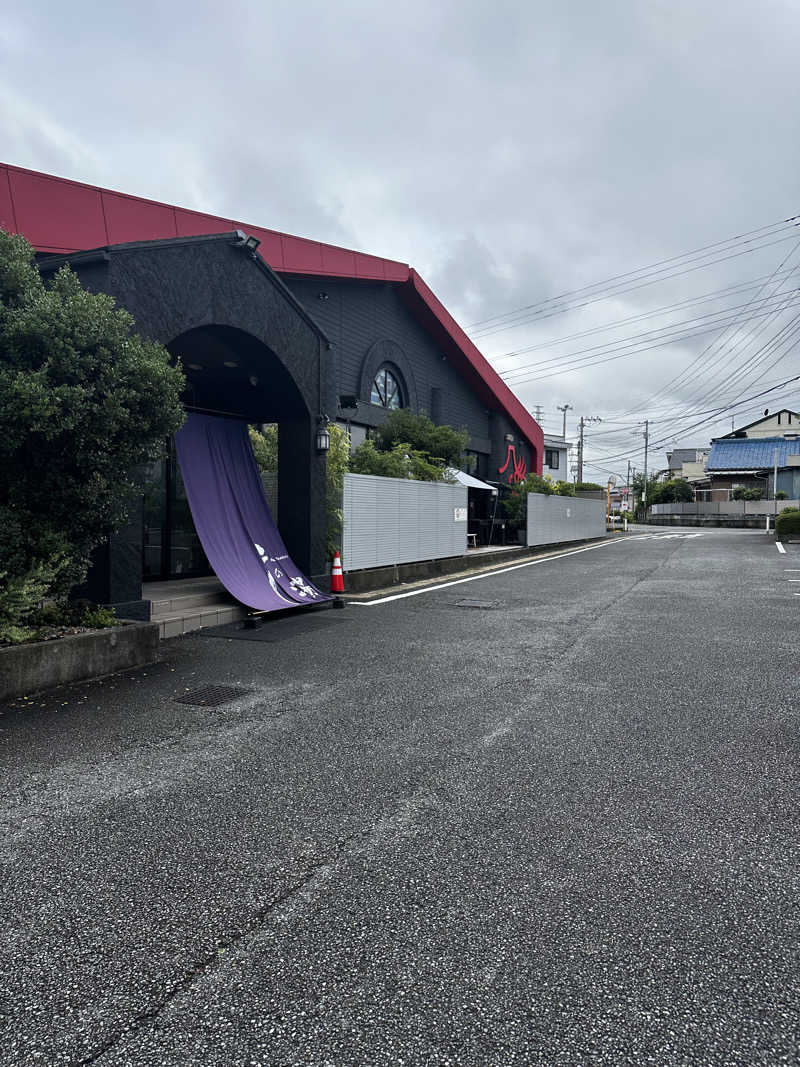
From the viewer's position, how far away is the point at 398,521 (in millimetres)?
13008

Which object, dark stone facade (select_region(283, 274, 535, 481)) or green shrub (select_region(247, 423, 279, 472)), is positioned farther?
dark stone facade (select_region(283, 274, 535, 481))

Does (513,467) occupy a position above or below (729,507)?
above

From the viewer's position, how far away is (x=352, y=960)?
6.86ft

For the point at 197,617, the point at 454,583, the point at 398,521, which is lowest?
the point at 454,583

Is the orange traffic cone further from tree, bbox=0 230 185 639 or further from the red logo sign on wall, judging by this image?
the red logo sign on wall

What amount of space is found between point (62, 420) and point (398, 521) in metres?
8.29

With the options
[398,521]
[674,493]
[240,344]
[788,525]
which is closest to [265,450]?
[240,344]

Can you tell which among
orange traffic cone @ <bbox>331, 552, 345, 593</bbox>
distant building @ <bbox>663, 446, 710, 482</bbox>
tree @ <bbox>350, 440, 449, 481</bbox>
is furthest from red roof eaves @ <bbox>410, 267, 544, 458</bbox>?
distant building @ <bbox>663, 446, 710, 482</bbox>

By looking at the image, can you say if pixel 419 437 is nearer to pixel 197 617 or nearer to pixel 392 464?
pixel 392 464

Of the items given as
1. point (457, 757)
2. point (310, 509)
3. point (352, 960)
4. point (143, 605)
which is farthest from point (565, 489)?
point (352, 960)

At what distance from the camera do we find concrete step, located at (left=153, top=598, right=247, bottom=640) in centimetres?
757

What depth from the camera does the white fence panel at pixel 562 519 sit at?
2217cm

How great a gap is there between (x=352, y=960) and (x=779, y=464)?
61159 mm

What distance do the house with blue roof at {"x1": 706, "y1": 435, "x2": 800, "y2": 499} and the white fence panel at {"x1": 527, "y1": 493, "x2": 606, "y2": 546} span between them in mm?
30466
